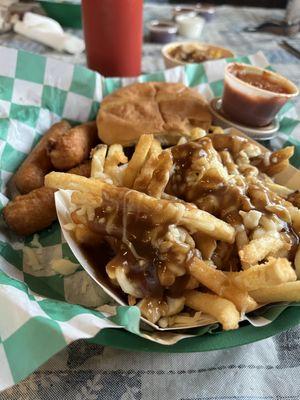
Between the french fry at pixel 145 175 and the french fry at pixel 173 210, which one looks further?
the french fry at pixel 145 175

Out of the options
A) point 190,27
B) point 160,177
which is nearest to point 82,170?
point 160,177

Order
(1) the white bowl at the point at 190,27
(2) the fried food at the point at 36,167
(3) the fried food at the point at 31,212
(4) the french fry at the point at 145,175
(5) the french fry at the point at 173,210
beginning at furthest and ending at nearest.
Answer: (1) the white bowl at the point at 190,27, (2) the fried food at the point at 36,167, (3) the fried food at the point at 31,212, (4) the french fry at the point at 145,175, (5) the french fry at the point at 173,210

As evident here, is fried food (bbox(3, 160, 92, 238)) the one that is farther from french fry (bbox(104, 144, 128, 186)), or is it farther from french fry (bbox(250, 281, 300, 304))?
french fry (bbox(250, 281, 300, 304))

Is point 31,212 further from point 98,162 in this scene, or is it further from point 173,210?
point 173,210

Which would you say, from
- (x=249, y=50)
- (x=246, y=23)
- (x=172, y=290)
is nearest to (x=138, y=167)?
(x=172, y=290)

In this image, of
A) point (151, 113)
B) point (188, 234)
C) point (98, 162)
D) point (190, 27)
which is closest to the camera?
point (188, 234)

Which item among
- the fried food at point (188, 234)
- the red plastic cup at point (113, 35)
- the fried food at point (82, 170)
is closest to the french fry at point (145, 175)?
the fried food at point (188, 234)

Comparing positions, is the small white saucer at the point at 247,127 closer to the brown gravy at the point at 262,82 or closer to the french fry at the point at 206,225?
the brown gravy at the point at 262,82

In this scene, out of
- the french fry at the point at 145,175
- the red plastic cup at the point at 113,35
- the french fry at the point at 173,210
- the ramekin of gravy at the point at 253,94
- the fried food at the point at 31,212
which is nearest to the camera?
the french fry at the point at 173,210
